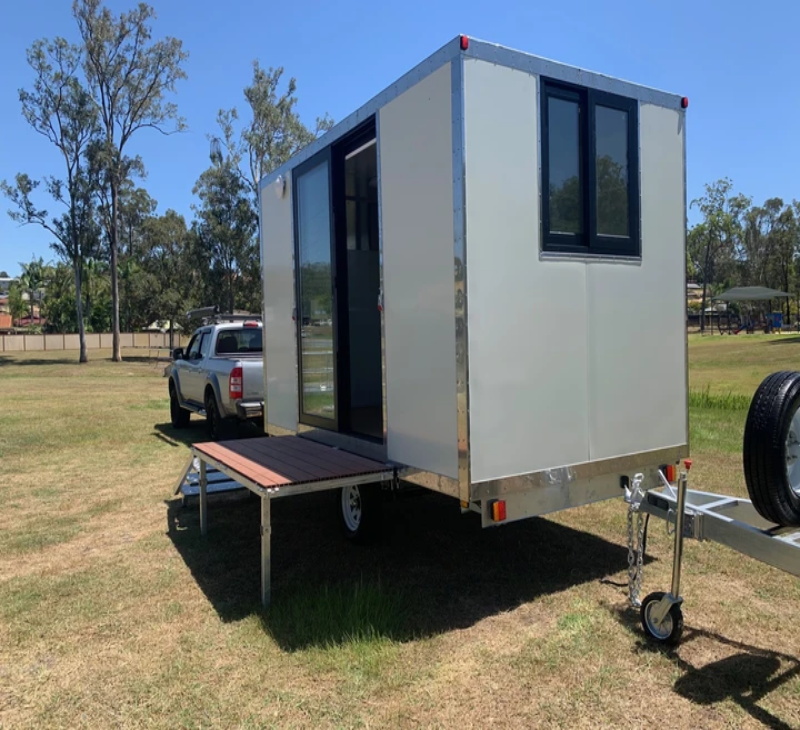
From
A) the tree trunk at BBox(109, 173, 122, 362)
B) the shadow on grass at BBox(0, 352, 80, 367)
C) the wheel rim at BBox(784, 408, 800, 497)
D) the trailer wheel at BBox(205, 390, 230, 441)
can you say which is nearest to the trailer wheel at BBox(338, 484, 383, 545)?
the wheel rim at BBox(784, 408, 800, 497)

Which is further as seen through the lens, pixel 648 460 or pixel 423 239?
pixel 648 460

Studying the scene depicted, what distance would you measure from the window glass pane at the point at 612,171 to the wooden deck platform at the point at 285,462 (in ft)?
6.60

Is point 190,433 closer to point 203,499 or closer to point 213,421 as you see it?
point 213,421

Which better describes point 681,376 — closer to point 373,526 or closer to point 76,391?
point 373,526

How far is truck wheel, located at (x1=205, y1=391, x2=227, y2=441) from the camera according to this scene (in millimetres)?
8992

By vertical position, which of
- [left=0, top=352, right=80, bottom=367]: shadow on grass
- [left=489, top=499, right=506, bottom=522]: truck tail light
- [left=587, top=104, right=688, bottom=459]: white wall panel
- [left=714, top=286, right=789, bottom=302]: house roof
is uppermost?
[left=714, top=286, right=789, bottom=302]: house roof

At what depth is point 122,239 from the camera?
4784 centimetres

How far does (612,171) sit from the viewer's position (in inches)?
160

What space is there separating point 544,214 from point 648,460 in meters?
1.72

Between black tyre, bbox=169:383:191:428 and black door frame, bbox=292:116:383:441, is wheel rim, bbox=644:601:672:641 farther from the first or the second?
black tyre, bbox=169:383:191:428

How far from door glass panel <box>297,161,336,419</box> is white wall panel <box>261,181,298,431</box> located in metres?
0.17

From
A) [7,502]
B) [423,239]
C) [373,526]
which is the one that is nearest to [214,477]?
[7,502]

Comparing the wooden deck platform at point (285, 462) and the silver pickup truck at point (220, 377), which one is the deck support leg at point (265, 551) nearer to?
the wooden deck platform at point (285, 462)

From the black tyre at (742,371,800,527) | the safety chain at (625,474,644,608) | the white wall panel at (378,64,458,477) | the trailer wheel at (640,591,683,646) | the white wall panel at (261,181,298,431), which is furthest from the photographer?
the white wall panel at (261,181,298,431)
